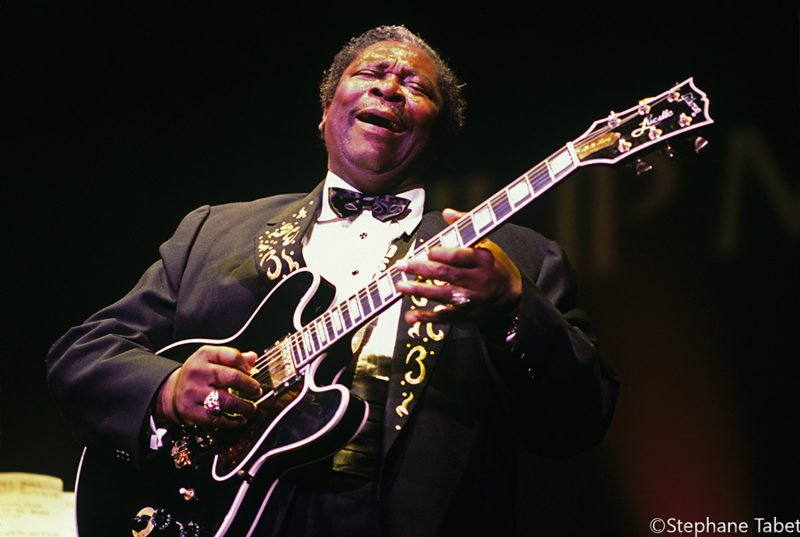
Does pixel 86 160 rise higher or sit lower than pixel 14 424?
higher

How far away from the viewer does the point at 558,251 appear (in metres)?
1.97

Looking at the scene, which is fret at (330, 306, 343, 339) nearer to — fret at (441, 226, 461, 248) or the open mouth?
fret at (441, 226, 461, 248)

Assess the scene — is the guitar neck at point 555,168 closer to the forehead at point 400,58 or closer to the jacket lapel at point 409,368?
the jacket lapel at point 409,368

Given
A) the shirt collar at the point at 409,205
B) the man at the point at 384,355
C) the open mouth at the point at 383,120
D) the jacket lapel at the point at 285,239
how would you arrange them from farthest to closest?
the open mouth at the point at 383,120 < the shirt collar at the point at 409,205 < the jacket lapel at the point at 285,239 < the man at the point at 384,355

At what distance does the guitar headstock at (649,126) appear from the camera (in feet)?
4.77

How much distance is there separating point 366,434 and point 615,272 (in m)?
1.47

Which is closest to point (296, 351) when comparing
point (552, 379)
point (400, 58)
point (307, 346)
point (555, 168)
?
point (307, 346)

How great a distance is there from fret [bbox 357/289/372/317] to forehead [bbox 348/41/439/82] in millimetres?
942

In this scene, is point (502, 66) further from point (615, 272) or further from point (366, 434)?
point (366, 434)

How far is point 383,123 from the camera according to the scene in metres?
2.18

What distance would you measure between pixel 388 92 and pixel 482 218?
81 cm

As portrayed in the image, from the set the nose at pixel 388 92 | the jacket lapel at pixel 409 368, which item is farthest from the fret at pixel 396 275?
the nose at pixel 388 92

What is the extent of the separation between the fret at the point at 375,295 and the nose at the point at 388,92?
763 mm

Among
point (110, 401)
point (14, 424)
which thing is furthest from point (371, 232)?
point (14, 424)
